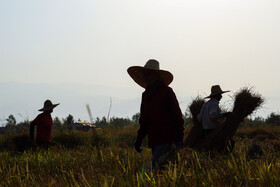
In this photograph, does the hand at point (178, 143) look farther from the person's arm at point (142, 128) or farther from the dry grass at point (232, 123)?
the dry grass at point (232, 123)

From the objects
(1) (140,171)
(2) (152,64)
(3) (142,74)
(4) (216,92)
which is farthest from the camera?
(4) (216,92)

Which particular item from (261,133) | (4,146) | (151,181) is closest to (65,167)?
(151,181)

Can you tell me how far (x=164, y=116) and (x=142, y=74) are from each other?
0.85 metres

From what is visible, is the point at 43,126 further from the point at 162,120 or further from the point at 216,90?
the point at 162,120

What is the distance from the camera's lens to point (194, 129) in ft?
29.3

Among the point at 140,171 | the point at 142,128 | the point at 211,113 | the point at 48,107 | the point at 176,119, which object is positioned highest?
the point at 48,107

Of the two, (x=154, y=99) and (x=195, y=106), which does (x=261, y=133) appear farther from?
(x=154, y=99)

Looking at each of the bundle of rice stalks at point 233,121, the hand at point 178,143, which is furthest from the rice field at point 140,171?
the bundle of rice stalks at point 233,121

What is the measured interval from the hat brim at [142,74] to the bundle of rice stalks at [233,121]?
6.71ft

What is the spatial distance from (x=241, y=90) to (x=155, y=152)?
11.3 ft

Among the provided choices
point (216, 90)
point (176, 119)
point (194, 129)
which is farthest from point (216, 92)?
point (176, 119)

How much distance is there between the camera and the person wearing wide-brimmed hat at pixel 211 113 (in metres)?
7.69

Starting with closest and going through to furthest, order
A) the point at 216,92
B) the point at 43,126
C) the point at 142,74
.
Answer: the point at 142,74 → the point at 216,92 → the point at 43,126

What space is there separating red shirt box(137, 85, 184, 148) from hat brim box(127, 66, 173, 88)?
35 centimetres
